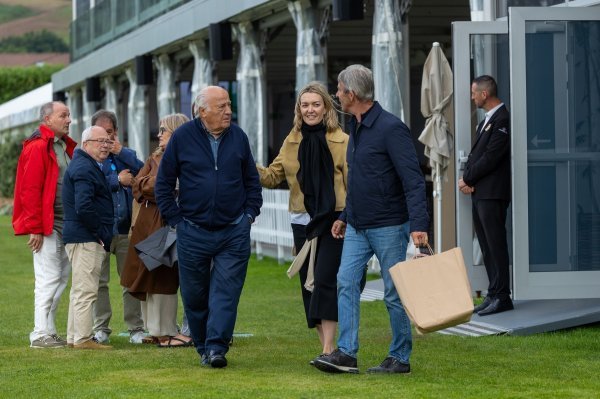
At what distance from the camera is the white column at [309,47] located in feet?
61.7

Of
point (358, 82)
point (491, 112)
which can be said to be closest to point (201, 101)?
point (358, 82)

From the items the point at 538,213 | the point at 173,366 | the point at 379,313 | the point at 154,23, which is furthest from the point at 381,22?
the point at 154,23

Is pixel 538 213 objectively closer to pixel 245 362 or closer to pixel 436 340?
pixel 436 340

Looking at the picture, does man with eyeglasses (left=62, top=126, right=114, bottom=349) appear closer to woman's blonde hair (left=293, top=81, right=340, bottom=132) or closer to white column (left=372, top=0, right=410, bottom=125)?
woman's blonde hair (left=293, top=81, right=340, bottom=132)

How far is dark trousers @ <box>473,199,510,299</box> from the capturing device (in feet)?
38.2

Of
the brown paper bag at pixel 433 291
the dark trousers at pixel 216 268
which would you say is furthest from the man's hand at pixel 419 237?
the dark trousers at pixel 216 268

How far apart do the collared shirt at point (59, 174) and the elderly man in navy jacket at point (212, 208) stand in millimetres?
1621

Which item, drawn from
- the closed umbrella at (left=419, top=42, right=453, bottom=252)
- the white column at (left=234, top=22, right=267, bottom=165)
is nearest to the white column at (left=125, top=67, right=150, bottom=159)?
the white column at (left=234, top=22, right=267, bottom=165)

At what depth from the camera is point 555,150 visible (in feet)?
35.8

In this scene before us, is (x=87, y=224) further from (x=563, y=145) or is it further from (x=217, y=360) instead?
(x=563, y=145)

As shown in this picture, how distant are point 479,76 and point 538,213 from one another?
5.49 feet

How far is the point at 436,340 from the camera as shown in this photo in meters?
10.3

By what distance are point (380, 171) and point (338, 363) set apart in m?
1.12

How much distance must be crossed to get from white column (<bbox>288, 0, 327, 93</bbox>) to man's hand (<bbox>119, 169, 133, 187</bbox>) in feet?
27.3
